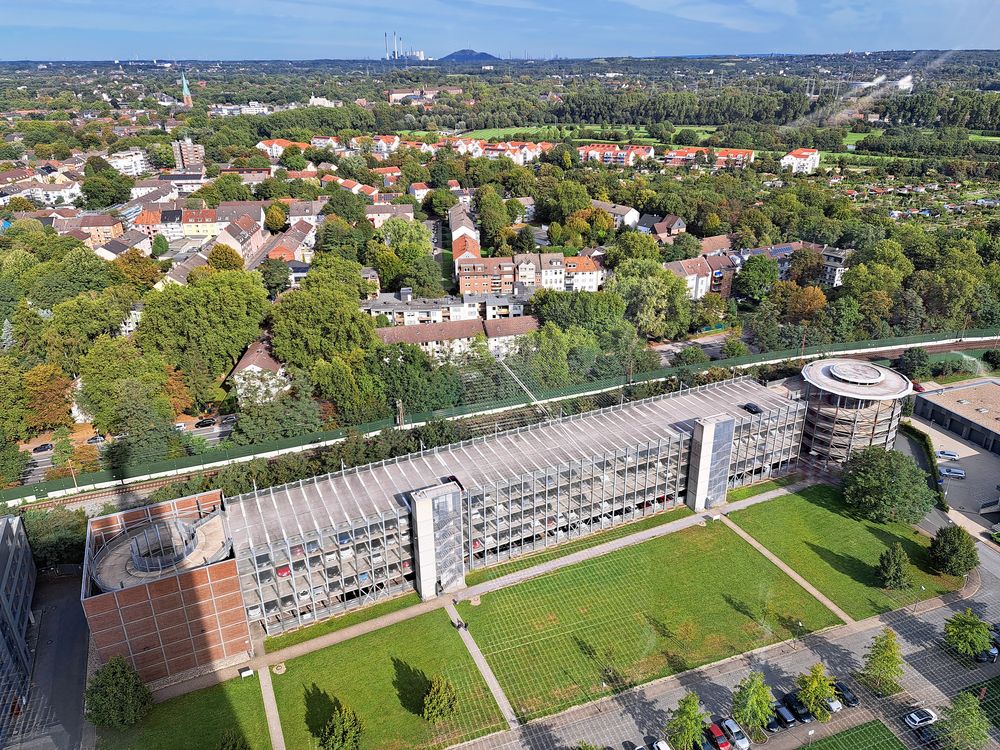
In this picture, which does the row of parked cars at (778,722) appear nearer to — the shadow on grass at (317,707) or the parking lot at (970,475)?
the shadow on grass at (317,707)

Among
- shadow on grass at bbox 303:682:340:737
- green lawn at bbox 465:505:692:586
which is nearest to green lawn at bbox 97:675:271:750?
shadow on grass at bbox 303:682:340:737

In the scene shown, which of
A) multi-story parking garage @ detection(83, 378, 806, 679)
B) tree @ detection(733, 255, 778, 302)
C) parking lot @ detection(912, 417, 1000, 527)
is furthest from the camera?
tree @ detection(733, 255, 778, 302)

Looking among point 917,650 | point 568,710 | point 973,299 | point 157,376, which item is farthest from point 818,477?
point 157,376

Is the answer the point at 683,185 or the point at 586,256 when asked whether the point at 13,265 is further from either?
the point at 683,185

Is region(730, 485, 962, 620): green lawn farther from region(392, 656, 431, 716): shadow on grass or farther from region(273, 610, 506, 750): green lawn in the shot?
region(392, 656, 431, 716): shadow on grass

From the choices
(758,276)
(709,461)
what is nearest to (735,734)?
(709,461)

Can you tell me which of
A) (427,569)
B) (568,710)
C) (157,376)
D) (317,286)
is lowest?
(568,710)

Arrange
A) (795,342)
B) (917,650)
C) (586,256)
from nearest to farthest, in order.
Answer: (917,650) < (795,342) < (586,256)

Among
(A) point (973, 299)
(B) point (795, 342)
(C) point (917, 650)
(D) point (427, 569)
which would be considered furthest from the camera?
(A) point (973, 299)
